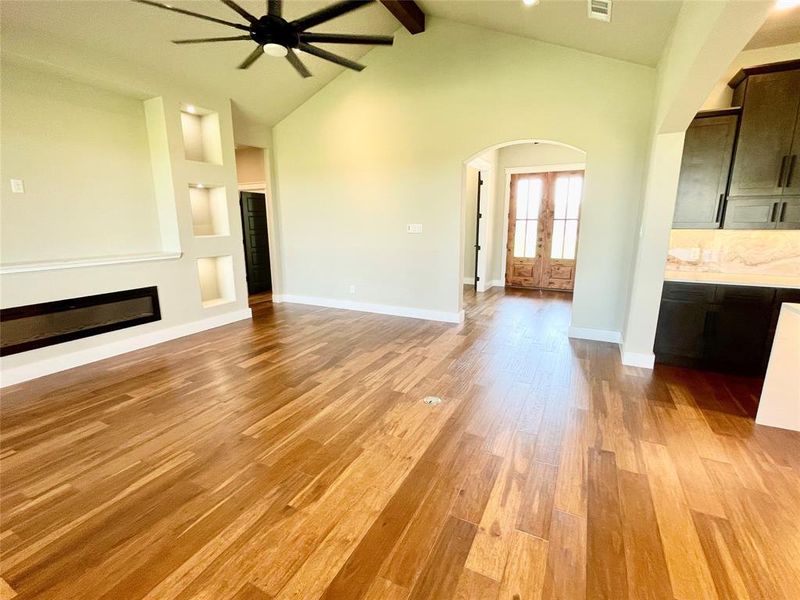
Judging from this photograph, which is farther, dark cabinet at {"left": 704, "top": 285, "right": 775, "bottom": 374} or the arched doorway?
the arched doorway

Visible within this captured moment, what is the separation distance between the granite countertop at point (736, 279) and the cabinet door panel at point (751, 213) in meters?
0.51

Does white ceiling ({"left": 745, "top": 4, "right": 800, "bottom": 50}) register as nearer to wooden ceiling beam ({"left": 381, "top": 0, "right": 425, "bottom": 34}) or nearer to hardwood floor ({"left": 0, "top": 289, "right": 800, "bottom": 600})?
hardwood floor ({"left": 0, "top": 289, "right": 800, "bottom": 600})

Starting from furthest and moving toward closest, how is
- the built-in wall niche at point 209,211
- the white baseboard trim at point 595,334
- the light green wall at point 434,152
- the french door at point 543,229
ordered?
the french door at point 543,229 < the built-in wall niche at point 209,211 < the white baseboard trim at point 595,334 < the light green wall at point 434,152

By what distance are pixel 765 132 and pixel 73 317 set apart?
22.8ft

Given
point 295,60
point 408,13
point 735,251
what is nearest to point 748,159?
point 735,251

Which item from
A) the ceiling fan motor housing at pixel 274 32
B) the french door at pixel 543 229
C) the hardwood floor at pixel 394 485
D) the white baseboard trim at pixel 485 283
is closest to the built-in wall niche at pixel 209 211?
the hardwood floor at pixel 394 485

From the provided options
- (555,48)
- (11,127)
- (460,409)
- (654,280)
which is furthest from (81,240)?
(654,280)

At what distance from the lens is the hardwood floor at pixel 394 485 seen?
1.48 metres

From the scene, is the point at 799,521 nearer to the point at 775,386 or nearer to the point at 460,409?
the point at 775,386

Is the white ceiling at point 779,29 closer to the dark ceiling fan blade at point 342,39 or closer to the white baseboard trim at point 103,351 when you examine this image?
the dark ceiling fan blade at point 342,39

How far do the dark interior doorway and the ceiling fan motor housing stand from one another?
4.69 m

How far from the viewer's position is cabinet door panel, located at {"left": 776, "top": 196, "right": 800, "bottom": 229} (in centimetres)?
324

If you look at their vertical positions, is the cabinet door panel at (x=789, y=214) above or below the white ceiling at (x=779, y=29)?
below

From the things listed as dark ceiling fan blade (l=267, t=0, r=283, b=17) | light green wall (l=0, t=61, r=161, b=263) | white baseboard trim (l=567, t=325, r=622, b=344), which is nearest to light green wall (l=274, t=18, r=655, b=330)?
white baseboard trim (l=567, t=325, r=622, b=344)
